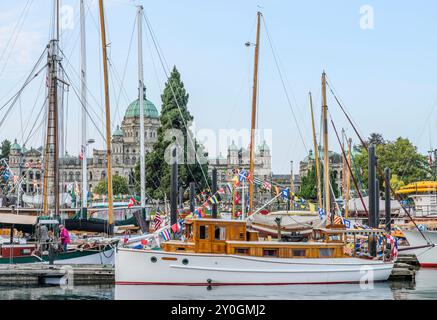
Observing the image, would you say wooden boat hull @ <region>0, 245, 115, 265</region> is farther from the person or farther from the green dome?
the green dome

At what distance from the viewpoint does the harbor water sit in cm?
3039

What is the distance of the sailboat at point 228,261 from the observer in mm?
33250

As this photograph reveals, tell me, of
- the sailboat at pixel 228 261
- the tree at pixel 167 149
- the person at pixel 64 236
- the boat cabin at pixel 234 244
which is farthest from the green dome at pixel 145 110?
the sailboat at pixel 228 261

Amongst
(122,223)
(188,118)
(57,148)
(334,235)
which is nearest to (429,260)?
(334,235)

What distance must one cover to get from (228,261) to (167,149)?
54.6 meters

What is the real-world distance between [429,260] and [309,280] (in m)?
14.8

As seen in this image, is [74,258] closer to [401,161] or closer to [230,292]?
[230,292]

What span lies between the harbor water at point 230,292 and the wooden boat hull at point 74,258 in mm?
4160

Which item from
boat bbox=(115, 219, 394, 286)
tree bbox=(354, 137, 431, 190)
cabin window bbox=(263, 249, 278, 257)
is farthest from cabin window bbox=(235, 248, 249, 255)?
tree bbox=(354, 137, 431, 190)

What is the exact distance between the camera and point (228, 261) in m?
33.3

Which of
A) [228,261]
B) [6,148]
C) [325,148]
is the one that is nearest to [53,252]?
[228,261]

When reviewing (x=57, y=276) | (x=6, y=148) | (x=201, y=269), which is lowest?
(x=57, y=276)

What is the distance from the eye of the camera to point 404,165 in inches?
4301

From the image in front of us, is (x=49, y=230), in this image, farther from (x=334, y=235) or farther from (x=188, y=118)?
(x=188, y=118)
